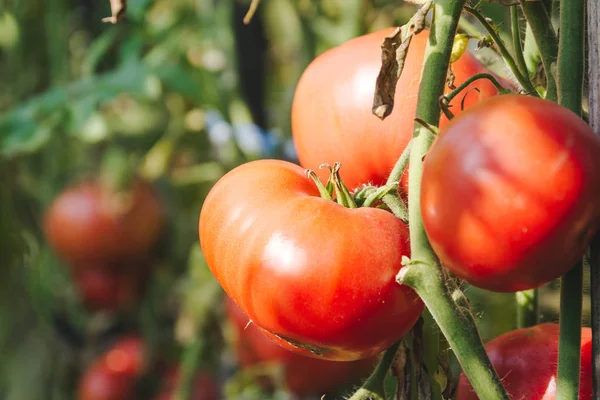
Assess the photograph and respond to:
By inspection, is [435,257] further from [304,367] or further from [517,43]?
[304,367]

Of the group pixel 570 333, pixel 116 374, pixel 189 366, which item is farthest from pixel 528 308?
pixel 116 374

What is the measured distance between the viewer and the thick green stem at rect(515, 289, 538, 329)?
707 millimetres

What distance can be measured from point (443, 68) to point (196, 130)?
4.80 feet

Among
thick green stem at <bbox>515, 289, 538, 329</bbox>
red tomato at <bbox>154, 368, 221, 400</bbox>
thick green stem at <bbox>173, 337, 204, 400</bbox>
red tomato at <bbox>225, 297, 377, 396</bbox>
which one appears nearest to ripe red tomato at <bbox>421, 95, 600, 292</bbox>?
thick green stem at <bbox>515, 289, 538, 329</bbox>

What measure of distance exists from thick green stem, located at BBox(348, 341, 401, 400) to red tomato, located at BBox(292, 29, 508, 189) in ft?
0.40

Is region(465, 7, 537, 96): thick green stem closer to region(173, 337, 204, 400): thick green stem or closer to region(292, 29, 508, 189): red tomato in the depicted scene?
region(292, 29, 508, 189): red tomato

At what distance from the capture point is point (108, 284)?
6.78 ft

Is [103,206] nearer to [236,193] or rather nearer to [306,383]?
[306,383]

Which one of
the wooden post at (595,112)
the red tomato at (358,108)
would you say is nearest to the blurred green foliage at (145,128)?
the red tomato at (358,108)

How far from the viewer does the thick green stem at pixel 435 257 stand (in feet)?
1.54

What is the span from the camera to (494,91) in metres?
0.60

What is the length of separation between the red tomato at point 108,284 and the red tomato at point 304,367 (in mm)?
620

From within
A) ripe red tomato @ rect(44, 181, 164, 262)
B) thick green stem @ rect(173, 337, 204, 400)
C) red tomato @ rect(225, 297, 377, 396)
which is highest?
red tomato @ rect(225, 297, 377, 396)

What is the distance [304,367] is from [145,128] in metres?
0.86
